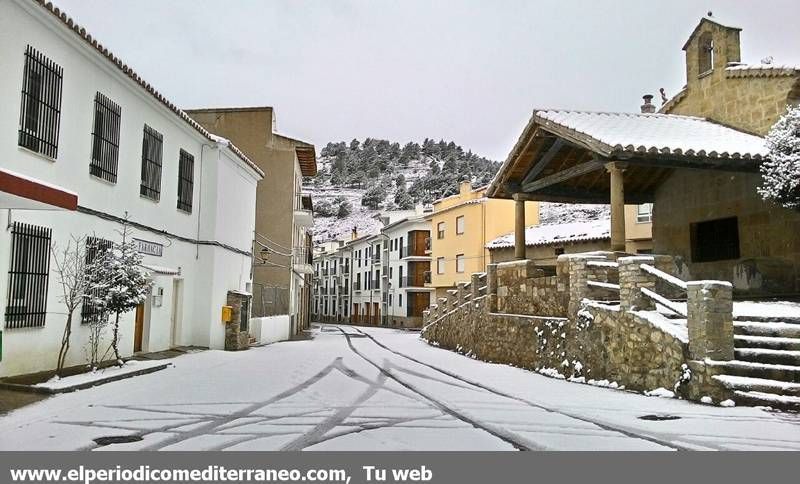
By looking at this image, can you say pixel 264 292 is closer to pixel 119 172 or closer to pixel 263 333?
pixel 263 333

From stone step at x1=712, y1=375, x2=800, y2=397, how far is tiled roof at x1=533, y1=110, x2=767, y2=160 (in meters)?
4.66

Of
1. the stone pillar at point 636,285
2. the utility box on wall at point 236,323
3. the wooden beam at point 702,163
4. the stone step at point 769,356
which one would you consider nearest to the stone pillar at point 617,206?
the wooden beam at point 702,163

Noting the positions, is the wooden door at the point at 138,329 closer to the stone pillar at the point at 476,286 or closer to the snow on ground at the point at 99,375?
the snow on ground at the point at 99,375

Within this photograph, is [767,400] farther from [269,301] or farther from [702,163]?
[269,301]

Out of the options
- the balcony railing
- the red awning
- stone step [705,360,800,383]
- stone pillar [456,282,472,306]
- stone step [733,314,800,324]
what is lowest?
stone step [705,360,800,383]

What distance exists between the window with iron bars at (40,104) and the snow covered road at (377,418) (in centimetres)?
428

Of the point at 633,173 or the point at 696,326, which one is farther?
the point at 633,173

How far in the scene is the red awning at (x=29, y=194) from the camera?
7.80 metres

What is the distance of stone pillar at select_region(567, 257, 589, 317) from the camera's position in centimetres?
1159

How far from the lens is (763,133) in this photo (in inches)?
551

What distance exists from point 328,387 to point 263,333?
46.5 feet

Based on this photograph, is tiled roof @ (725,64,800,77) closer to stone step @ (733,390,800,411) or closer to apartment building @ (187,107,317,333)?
stone step @ (733,390,800,411)

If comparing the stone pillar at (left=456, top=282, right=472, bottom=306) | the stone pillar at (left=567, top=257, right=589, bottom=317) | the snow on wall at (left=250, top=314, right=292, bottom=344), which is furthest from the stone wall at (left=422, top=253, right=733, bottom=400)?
the snow on wall at (left=250, top=314, right=292, bottom=344)
